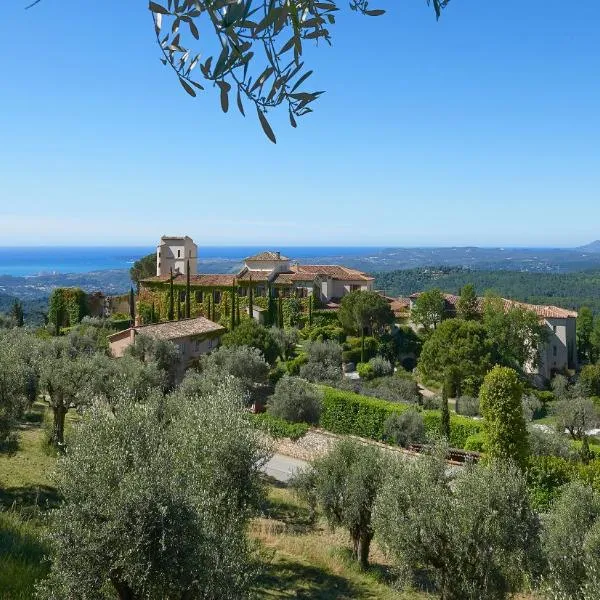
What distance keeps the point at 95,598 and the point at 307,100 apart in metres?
9.11

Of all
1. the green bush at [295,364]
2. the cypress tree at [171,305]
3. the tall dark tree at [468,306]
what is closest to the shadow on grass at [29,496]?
the green bush at [295,364]

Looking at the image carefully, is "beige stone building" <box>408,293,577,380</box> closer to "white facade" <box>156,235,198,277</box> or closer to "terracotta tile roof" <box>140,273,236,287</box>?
"terracotta tile roof" <box>140,273,236,287</box>

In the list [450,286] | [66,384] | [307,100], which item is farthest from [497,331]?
[450,286]

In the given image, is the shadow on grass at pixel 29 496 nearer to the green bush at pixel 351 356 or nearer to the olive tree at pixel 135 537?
the olive tree at pixel 135 537

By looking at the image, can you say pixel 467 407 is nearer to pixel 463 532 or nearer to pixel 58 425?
pixel 463 532

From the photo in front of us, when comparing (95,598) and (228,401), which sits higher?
(228,401)

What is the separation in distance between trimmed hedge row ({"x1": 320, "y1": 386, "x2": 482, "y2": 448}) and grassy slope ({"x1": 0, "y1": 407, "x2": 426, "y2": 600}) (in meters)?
7.54

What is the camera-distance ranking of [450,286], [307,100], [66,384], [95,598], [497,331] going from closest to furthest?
[307,100]
[95,598]
[66,384]
[497,331]
[450,286]

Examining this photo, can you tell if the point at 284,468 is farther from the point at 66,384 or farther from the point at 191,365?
the point at 191,365

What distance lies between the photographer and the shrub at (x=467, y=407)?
34500 millimetres

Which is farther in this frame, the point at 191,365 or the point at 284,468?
the point at 191,365

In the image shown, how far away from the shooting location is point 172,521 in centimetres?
928

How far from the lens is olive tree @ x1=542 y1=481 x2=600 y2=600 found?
12.1 meters

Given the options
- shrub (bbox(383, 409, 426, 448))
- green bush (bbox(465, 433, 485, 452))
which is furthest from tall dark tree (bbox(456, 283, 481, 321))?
green bush (bbox(465, 433, 485, 452))
